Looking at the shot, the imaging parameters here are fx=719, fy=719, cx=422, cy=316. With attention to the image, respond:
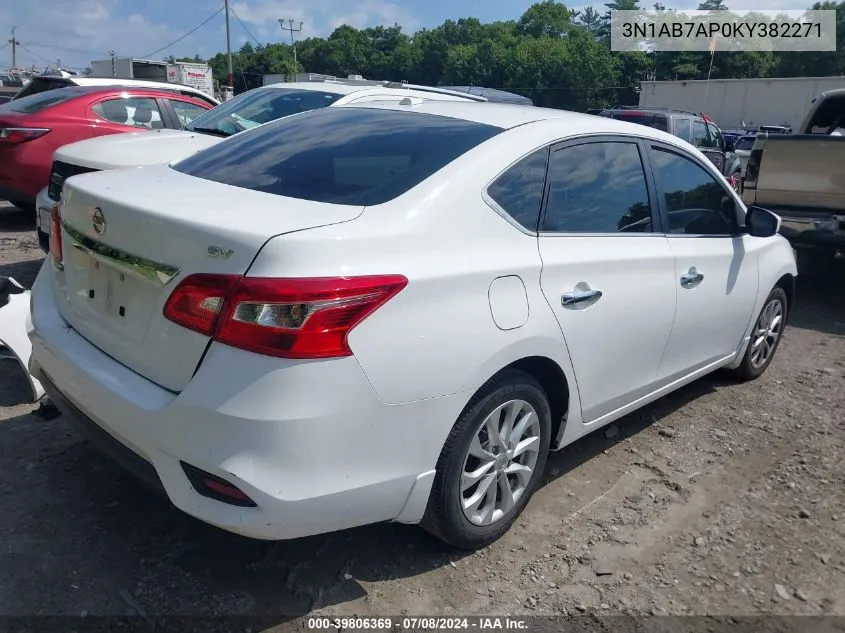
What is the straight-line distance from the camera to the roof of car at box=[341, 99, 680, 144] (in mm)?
3141

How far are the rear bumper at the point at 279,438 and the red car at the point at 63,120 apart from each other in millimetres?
5747

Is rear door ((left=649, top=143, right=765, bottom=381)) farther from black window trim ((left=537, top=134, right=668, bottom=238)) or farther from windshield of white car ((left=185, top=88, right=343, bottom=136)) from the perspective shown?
windshield of white car ((left=185, top=88, right=343, bottom=136))

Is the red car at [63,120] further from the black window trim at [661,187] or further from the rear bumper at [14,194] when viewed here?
the black window trim at [661,187]

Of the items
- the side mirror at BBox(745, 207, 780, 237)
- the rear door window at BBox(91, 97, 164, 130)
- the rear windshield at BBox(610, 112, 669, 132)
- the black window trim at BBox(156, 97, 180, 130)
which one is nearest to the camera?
the side mirror at BBox(745, 207, 780, 237)

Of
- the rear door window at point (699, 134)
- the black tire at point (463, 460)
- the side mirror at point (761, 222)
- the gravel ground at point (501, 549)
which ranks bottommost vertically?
the gravel ground at point (501, 549)

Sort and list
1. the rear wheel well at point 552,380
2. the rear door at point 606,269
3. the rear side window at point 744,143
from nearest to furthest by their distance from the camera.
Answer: the rear wheel well at point 552,380 < the rear door at point 606,269 < the rear side window at point 744,143

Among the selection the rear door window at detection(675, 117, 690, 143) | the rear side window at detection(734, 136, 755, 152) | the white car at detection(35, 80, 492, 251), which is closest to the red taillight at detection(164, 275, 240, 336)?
the white car at detection(35, 80, 492, 251)

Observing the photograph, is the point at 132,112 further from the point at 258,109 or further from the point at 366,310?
the point at 366,310

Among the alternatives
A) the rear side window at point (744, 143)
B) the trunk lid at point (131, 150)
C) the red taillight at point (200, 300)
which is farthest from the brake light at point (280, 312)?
the rear side window at point (744, 143)

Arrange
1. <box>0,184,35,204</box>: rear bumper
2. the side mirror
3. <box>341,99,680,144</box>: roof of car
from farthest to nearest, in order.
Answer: <box>0,184,35,204</box>: rear bumper, the side mirror, <box>341,99,680,144</box>: roof of car

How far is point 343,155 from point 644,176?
156 cm

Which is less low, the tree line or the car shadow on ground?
the tree line

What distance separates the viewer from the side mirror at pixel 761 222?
13.9ft

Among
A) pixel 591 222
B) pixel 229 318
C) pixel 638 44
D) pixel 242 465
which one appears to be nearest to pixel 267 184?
pixel 229 318
